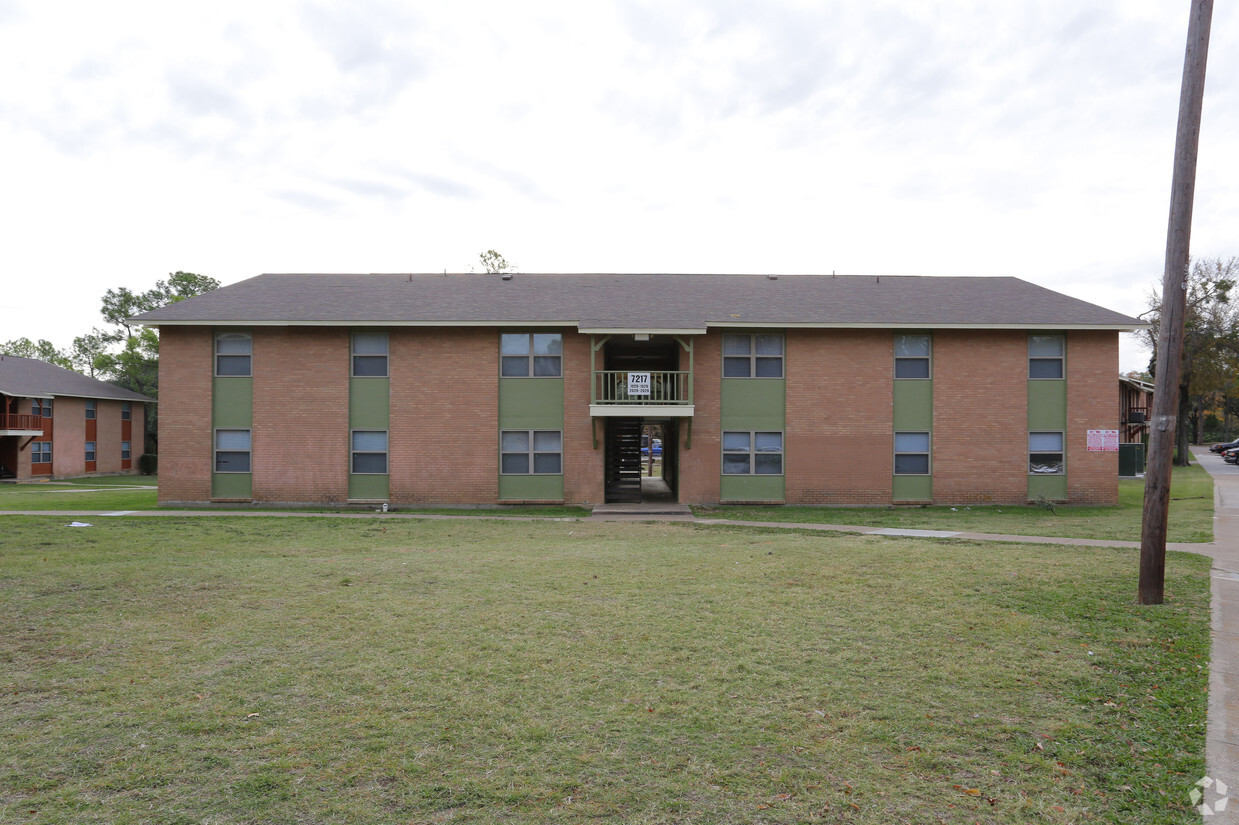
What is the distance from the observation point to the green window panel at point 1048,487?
21469mm

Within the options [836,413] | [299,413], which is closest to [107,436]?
[299,413]

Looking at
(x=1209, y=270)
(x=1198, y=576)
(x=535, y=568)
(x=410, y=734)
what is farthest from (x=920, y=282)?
(x=1209, y=270)

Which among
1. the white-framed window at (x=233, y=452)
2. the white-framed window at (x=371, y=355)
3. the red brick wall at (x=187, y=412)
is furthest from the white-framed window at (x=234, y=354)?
the white-framed window at (x=371, y=355)

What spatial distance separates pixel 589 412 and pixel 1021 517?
11.4 m

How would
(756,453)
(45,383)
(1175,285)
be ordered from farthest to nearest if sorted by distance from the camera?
(45,383) < (756,453) < (1175,285)

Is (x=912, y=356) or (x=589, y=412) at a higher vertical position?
(x=912, y=356)

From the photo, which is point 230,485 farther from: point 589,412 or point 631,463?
point 631,463

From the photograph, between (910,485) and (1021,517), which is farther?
(910,485)

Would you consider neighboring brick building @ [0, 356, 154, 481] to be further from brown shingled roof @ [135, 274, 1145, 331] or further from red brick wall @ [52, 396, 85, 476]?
brown shingled roof @ [135, 274, 1145, 331]

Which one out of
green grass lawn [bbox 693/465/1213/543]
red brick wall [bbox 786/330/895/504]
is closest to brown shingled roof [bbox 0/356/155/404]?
green grass lawn [bbox 693/465/1213/543]

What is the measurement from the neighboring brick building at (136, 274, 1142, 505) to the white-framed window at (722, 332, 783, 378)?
1.6 inches

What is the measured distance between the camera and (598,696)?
5.53m

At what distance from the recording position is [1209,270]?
148 ft

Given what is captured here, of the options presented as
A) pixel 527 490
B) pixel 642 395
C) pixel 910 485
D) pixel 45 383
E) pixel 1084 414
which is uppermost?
pixel 45 383
